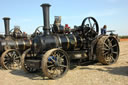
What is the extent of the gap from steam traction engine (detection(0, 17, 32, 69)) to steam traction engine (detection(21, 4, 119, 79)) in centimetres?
151

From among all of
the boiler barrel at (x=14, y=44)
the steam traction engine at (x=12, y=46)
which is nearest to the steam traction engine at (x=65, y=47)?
the steam traction engine at (x=12, y=46)

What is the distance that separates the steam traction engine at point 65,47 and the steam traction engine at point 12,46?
1.51 m

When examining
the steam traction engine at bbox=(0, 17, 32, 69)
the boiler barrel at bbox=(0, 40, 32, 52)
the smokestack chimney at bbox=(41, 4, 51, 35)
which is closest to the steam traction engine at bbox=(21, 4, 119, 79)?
the smokestack chimney at bbox=(41, 4, 51, 35)

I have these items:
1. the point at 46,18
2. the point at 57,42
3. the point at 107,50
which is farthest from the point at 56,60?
the point at 107,50

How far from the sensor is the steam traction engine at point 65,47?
18.7ft

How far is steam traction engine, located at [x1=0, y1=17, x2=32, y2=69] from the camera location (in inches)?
315

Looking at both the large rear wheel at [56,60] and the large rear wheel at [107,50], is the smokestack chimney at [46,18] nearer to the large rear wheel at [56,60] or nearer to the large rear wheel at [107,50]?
the large rear wheel at [56,60]

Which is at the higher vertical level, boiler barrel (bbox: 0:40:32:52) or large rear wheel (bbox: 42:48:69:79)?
boiler barrel (bbox: 0:40:32:52)

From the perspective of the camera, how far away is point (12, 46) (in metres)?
9.02

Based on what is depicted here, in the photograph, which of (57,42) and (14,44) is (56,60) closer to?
(57,42)

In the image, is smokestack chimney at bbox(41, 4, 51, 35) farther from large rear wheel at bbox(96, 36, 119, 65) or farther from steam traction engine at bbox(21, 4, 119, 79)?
large rear wheel at bbox(96, 36, 119, 65)

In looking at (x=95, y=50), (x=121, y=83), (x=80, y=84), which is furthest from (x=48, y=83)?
(x=95, y=50)

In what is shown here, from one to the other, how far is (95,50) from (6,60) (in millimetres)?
4269

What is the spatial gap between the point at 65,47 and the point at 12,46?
3718mm
